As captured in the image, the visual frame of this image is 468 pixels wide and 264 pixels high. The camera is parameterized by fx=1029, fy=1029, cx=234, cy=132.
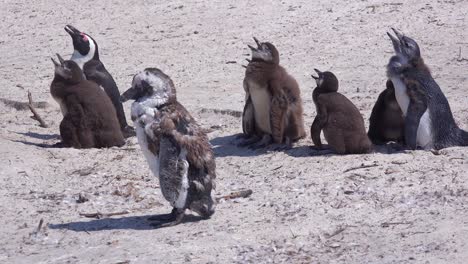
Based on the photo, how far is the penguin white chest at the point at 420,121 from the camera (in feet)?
32.6

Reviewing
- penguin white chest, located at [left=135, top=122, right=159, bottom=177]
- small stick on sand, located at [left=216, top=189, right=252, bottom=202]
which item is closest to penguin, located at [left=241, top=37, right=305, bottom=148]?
small stick on sand, located at [left=216, top=189, right=252, bottom=202]

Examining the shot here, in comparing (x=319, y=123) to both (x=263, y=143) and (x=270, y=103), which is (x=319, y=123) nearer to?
(x=270, y=103)

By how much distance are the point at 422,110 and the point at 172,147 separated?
127 inches

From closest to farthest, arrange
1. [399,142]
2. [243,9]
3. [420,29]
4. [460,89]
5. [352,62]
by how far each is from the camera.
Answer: [399,142] < [460,89] < [352,62] < [420,29] < [243,9]

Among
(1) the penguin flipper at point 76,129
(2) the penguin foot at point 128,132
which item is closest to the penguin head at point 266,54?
(2) the penguin foot at point 128,132

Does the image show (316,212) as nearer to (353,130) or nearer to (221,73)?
(353,130)

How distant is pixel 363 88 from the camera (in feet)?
40.9

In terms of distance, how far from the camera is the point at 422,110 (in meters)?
9.95

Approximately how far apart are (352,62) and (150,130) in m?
6.28

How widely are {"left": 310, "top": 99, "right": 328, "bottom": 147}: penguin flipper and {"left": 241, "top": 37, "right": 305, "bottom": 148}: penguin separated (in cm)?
45

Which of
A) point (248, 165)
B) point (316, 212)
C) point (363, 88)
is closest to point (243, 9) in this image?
point (363, 88)

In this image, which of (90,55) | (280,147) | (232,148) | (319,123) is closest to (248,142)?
(232,148)

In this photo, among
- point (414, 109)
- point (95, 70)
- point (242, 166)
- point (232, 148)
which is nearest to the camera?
point (242, 166)

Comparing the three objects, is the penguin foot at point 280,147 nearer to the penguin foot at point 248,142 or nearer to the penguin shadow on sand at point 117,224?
the penguin foot at point 248,142
